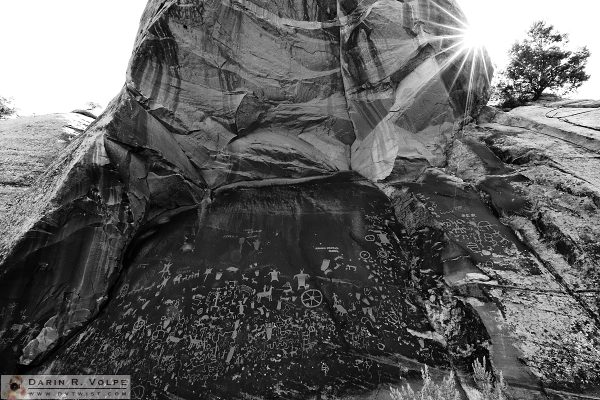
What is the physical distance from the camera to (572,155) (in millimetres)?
5797

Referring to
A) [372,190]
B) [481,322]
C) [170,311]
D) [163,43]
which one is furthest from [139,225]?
[481,322]

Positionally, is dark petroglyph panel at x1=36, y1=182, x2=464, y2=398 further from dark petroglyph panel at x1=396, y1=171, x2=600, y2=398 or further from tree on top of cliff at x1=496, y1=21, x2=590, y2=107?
tree on top of cliff at x1=496, y1=21, x2=590, y2=107

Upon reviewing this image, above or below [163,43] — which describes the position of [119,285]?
below

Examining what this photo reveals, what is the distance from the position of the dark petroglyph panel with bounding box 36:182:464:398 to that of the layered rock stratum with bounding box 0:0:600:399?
0.03m

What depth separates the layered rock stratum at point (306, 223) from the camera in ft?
14.4

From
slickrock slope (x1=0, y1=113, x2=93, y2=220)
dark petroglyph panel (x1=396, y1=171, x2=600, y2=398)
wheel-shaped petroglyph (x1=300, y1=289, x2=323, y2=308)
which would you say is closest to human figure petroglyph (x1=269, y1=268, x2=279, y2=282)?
wheel-shaped petroglyph (x1=300, y1=289, x2=323, y2=308)

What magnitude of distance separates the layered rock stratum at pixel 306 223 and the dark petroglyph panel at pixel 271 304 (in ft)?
0.10

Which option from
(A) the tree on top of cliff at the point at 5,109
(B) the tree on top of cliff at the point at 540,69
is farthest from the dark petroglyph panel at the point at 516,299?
(A) the tree on top of cliff at the point at 5,109

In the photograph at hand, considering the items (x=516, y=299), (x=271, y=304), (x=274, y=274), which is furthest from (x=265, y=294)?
(x=516, y=299)

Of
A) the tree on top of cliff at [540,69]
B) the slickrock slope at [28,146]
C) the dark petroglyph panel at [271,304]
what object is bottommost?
the dark petroglyph panel at [271,304]

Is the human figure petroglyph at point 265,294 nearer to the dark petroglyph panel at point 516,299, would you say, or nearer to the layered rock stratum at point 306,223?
the layered rock stratum at point 306,223

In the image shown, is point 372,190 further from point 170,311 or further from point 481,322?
point 170,311

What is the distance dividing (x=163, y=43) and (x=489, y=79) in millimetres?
7295

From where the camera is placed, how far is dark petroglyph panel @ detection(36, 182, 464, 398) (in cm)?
439
